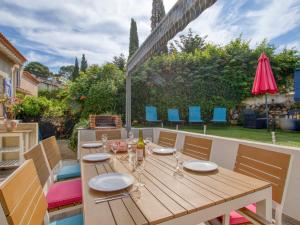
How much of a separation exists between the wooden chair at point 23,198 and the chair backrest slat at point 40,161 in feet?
1.49

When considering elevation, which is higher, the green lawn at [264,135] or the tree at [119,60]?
the tree at [119,60]

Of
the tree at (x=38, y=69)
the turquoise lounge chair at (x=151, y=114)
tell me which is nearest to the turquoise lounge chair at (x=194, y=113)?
the turquoise lounge chair at (x=151, y=114)

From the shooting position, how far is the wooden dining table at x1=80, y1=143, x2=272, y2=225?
92 cm

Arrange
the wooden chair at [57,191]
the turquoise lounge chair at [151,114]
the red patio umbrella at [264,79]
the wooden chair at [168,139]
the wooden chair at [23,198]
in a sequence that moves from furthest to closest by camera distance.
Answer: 1. the turquoise lounge chair at [151,114]
2. the red patio umbrella at [264,79]
3. the wooden chair at [168,139]
4. the wooden chair at [57,191]
5. the wooden chair at [23,198]

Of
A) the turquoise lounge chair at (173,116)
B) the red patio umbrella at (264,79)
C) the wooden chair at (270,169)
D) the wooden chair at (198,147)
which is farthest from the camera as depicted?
the turquoise lounge chair at (173,116)

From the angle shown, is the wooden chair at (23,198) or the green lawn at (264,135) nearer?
the wooden chair at (23,198)

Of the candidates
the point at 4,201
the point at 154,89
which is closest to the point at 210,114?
the point at 154,89

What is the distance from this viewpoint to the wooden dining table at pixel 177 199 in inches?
36.3

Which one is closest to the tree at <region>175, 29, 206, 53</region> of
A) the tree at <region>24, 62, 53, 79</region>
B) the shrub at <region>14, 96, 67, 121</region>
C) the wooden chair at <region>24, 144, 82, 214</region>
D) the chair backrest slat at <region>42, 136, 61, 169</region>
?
the shrub at <region>14, 96, 67, 121</region>

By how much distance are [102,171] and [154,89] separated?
6325 mm

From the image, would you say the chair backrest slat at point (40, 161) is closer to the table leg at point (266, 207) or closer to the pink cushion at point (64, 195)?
the pink cushion at point (64, 195)

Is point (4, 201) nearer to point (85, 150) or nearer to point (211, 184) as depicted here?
point (211, 184)

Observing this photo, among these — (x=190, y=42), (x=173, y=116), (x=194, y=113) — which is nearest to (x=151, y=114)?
(x=173, y=116)

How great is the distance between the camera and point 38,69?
34562 millimetres
